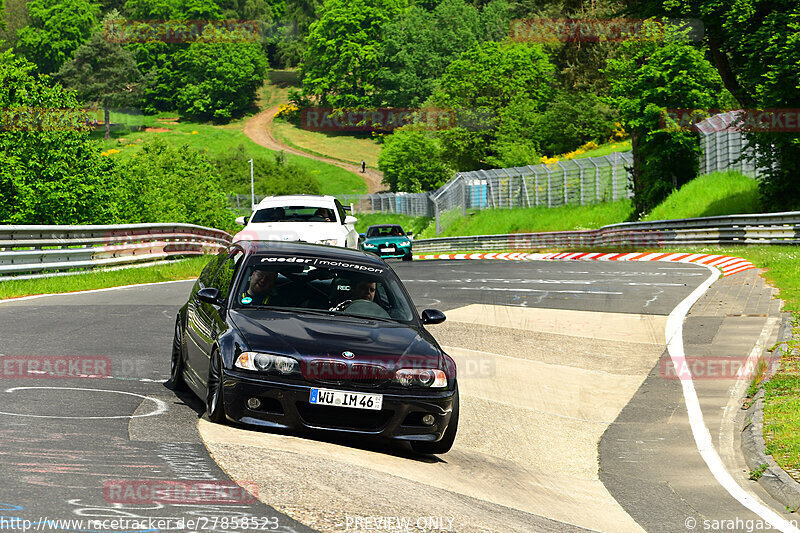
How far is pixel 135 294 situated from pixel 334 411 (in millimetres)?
12570

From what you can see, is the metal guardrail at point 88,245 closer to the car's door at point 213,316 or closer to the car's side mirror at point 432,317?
the car's door at point 213,316

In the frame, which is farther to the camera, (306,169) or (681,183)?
(306,169)

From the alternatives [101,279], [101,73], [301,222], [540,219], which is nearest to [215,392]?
[301,222]

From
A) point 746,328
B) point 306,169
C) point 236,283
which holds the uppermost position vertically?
point 236,283

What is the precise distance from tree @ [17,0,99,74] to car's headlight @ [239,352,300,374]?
181m

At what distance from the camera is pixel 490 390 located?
11.7 m

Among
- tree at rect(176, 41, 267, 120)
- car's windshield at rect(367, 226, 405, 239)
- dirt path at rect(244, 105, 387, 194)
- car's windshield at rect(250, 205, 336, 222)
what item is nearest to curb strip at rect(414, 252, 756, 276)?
car's windshield at rect(367, 226, 405, 239)

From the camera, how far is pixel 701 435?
32.9 feet

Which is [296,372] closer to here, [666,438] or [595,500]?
[595,500]

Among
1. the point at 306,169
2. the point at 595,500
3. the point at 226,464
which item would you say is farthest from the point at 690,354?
the point at 306,169

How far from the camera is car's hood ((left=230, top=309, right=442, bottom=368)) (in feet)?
25.6

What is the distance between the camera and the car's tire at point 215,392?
781 centimetres

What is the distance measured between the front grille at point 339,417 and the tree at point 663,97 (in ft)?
119

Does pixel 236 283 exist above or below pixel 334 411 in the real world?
above
